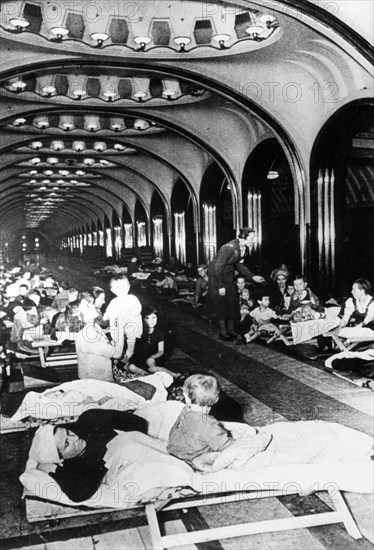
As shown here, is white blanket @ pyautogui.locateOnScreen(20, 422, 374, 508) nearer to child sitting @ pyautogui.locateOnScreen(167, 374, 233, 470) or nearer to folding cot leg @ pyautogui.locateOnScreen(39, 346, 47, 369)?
child sitting @ pyautogui.locateOnScreen(167, 374, 233, 470)

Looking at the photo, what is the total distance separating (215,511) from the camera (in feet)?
12.0

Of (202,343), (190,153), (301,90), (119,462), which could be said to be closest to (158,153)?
(190,153)

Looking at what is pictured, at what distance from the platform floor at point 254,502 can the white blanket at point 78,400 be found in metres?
0.28

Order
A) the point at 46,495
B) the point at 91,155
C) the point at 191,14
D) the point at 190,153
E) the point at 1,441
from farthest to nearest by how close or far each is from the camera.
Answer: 1. the point at 91,155
2. the point at 190,153
3. the point at 191,14
4. the point at 1,441
5. the point at 46,495

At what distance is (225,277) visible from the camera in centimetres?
911

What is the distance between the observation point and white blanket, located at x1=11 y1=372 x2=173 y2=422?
16.9ft

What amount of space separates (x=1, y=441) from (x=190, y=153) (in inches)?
516

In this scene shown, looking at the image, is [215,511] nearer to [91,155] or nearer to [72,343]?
[72,343]

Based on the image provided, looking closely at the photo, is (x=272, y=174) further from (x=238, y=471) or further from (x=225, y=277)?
(x=238, y=471)

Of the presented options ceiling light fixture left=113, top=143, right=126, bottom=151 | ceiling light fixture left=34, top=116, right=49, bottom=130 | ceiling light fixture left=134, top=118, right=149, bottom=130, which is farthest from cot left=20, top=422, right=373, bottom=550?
ceiling light fixture left=113, top=143, right=126, bottom=151

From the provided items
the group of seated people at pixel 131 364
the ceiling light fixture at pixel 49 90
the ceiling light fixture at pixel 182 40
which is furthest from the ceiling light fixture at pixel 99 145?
the ceiling light fixture at pixel 182 40

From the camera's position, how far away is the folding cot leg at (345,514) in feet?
10.9

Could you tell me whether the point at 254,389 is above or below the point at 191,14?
below

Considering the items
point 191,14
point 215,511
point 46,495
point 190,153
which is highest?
point 191,14
